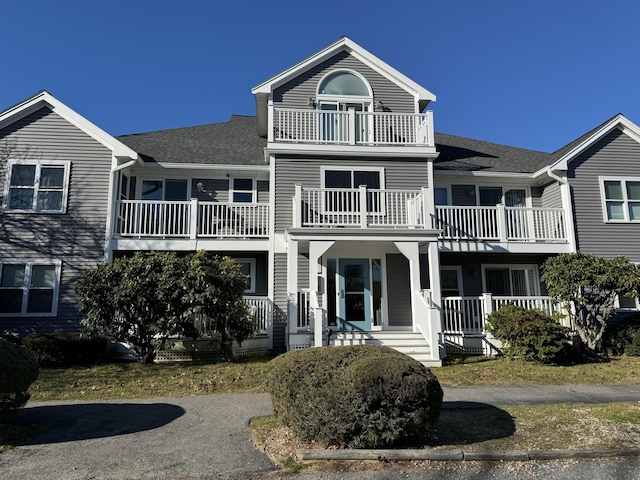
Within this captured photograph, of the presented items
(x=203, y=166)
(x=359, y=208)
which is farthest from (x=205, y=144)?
(x=359, y=208)

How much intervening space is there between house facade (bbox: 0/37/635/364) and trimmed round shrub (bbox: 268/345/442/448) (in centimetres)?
661

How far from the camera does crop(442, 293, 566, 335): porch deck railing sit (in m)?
13.9

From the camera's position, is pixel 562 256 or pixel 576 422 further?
pixel 562 256

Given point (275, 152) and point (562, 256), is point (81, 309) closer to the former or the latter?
point (275, 152)

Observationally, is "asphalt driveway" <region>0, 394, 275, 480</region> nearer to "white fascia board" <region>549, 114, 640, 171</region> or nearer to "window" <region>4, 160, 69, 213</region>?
"window" <region>4, 160, 69, 213</region>

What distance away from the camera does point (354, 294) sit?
1471cm

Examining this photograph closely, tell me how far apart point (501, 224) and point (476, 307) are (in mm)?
2793

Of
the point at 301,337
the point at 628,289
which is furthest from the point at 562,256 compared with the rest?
the point at 301,337

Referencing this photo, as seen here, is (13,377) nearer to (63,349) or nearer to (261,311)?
(63,349)

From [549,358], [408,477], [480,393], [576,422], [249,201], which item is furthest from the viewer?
[249,201]

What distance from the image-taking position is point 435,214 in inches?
597

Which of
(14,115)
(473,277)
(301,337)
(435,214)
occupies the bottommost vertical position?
(301,337)

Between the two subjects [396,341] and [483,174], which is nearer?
[396,341]

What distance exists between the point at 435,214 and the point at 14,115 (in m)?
13.7
